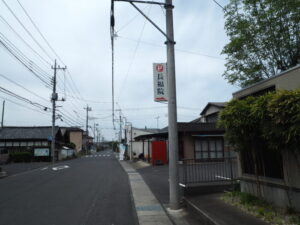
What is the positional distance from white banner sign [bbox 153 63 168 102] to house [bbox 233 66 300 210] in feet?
8.70

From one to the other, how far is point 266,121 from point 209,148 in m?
20.3

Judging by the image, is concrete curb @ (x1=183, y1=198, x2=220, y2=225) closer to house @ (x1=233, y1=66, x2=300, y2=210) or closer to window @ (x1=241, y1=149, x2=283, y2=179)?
house @ (x1=233, y1=66, x2=300, y2=210)

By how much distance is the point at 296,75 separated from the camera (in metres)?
5.75

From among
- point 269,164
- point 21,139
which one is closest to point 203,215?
point 269,164

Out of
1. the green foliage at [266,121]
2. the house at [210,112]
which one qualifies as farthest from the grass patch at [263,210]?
the house at [210,112]

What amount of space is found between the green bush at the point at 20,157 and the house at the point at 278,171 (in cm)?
3521

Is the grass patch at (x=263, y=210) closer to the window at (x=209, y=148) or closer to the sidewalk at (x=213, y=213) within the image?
the sidewalk at (x=213, y=213)

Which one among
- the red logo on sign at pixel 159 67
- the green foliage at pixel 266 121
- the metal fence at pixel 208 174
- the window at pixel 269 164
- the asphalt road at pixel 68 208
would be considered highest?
the red logo on sign at pixel 159 67

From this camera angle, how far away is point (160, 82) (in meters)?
8.63

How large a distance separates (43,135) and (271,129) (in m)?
42.0

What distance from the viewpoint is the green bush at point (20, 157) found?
117 feet

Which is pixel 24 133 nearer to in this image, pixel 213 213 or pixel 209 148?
pixel 209 148

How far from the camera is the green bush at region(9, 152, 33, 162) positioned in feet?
117

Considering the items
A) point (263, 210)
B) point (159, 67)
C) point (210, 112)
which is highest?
point (210, 112)
